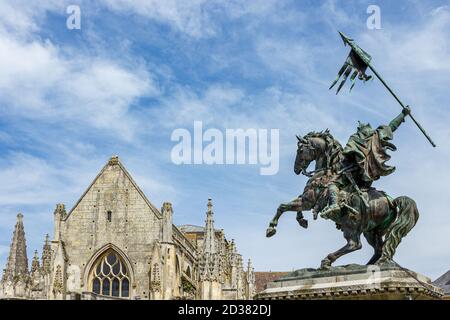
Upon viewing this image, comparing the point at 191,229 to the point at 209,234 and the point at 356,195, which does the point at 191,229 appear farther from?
the point at 356,195

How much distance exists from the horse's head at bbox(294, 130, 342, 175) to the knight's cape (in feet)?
1.37

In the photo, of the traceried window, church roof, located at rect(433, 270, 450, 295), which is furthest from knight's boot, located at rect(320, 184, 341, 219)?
church roof, located at rect(433, 270, 450, 295)

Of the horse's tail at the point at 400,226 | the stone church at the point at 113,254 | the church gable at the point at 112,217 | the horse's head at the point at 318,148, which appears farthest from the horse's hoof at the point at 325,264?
the church gable at the point at 112,217

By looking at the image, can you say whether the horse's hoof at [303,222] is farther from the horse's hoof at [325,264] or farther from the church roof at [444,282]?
the church roof at [444,282]

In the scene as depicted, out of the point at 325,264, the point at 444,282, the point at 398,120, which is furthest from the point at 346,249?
the point at 444,282

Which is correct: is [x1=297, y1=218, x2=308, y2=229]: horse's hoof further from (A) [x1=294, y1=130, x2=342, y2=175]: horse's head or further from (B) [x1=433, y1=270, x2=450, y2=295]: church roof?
(B) [x1=433, y1=270, x2=450, y2=295]: church roof

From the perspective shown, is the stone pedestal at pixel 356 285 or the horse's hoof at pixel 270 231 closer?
the stone pedestal at pixel 356 285

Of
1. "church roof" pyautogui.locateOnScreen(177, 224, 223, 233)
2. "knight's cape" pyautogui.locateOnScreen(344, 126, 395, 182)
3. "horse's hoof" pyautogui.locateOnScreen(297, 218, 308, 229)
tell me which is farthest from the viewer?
"church roof" pyautogui.locateOnScreen(177, 224, 223, 233)

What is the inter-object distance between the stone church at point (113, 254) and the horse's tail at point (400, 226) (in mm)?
27362

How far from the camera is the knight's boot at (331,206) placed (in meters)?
13.6

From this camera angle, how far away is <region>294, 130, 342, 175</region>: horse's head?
47.6 ft

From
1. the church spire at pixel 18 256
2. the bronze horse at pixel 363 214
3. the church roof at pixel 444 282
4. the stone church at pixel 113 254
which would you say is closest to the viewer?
the bronze horse at pixel 363 214
